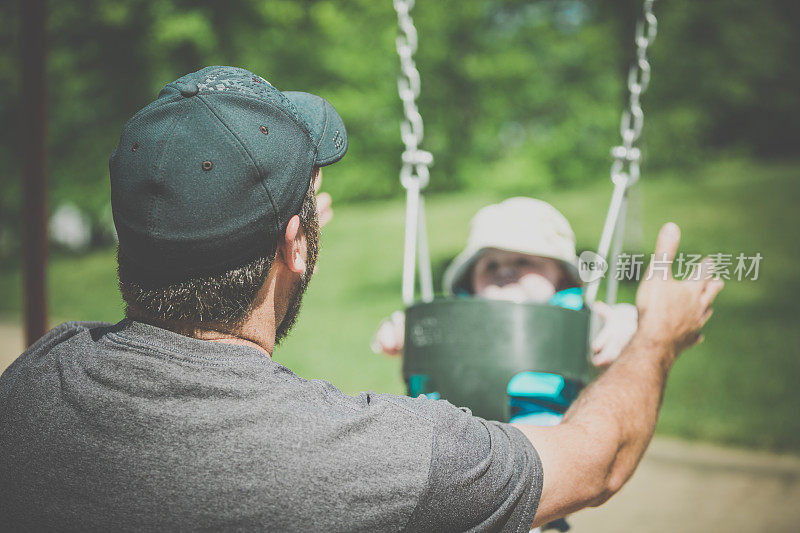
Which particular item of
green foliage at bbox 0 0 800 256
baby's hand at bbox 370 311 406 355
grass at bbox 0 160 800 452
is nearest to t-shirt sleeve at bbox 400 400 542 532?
baby's hand at bbox 370 311 406 355

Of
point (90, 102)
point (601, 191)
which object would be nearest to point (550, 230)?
point (90, 102)

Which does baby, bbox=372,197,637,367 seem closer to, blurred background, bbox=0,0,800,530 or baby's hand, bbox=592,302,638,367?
baby's hand, bbox=592,302,638,367

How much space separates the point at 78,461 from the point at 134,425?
0.37 ft

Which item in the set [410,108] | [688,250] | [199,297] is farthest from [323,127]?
[688,250]

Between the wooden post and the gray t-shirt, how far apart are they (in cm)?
189

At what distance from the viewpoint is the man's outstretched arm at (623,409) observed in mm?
1346

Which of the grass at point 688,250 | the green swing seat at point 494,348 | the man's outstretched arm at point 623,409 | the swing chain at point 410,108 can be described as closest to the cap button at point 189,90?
the man's outstretched arm at point 623,409

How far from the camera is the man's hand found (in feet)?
5.68

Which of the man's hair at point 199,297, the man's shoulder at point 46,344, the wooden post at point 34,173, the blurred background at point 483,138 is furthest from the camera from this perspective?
the blurred background at point 483,138

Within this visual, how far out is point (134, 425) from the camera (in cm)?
A: 117

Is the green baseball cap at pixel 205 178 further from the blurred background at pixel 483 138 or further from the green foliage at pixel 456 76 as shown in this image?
the green foliage at pixel 456 76

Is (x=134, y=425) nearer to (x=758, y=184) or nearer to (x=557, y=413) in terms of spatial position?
(x=557, y=413)

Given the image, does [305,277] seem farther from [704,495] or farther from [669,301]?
[704,495]

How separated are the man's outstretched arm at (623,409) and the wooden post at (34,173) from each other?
2408mm
